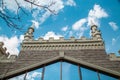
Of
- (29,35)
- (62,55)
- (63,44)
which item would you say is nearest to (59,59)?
(62,55)

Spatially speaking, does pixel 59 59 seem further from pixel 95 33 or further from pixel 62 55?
pixel 95 33

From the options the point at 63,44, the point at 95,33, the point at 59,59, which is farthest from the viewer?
the point at 95,33

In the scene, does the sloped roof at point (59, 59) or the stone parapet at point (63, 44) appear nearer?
the sloped roof at point (59, 59)

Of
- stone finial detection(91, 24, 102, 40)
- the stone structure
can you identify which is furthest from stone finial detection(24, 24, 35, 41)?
stone finial detection(91, 24, 102, 40)

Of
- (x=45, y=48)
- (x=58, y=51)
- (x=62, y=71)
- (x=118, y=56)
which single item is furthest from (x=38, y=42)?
(x=118, y=56)

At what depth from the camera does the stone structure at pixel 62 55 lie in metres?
11.4

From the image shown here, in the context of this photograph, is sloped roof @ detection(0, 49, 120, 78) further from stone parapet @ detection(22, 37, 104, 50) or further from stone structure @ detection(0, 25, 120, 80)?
stone parapet @ detection(22, 37, 104, 50)

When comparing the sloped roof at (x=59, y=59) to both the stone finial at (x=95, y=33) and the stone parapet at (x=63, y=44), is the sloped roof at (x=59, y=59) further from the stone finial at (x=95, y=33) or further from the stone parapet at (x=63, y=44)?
the stone finial at (x=95, y=33)

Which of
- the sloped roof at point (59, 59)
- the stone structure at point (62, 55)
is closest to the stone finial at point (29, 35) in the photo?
the stone structure at point (62, 55)

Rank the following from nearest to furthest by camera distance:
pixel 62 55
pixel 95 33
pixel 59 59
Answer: pixel 59 59
pixel 62 55
pixel 95 33

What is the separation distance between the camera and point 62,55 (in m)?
12.3

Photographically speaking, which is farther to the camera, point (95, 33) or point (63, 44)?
point (95, 33)

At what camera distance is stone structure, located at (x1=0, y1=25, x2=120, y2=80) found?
11445 mm

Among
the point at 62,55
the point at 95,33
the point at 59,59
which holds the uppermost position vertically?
the point at 95,33
